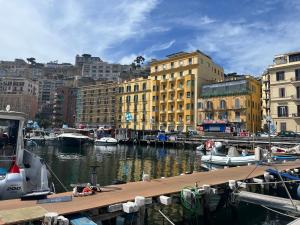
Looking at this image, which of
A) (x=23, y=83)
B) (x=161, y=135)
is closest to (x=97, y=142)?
(x=161, y=135)

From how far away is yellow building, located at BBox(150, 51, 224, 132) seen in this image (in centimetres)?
9125

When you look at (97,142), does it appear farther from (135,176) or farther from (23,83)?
(23,83)

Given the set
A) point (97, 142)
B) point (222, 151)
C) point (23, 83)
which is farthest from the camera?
point (23, 83)

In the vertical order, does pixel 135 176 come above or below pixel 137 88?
below

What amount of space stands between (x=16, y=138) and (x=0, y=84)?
168 m

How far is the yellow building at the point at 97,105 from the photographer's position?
117375 mm

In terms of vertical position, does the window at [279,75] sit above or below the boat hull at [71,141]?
above

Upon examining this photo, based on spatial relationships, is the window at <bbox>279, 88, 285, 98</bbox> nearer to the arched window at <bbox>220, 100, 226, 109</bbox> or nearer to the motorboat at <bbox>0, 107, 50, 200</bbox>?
the arched window at <bbox>220, 100, 226, 109</bbox>

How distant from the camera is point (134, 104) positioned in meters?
108

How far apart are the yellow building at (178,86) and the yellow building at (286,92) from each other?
23.5 m

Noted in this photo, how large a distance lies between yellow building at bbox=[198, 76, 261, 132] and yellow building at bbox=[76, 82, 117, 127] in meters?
40.8

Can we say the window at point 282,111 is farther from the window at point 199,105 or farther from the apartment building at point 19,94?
the apartment building at point 19,94

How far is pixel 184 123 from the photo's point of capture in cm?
9206

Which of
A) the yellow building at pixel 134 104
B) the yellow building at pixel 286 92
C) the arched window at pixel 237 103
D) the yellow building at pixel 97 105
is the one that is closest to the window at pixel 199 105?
the arched window at pixel 237 103
